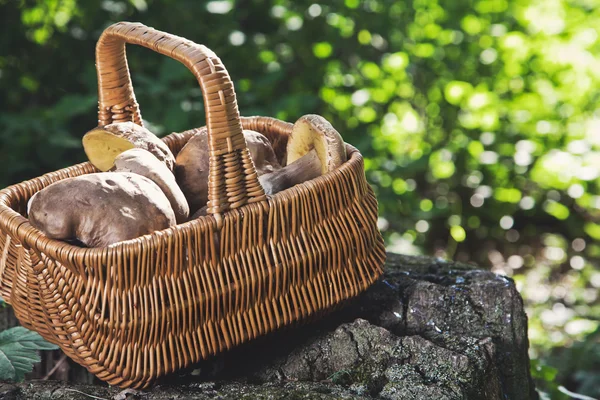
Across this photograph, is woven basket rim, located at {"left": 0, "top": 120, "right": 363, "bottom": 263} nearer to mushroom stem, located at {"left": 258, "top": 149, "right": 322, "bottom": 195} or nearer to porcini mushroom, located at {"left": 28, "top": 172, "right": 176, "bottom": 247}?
porcini mushroom, located at {"left": 28, "top": 172, "right": 176, "bottom": 247}

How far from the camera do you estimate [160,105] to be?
3.05m

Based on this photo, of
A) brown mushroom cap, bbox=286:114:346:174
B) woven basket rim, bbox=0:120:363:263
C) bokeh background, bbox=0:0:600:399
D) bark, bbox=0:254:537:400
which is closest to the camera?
woven basket rim, bbox=0:120:363:263

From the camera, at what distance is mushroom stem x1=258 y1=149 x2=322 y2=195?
1.71 meters

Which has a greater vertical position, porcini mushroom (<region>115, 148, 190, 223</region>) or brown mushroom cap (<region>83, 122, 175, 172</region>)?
brown mushroom cap (<region>83, 122, 175, 172</region>)

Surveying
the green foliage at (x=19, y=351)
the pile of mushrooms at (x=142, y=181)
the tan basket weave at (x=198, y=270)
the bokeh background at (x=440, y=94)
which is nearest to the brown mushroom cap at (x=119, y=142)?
the pile of mushrooms at (x=142, y=181)

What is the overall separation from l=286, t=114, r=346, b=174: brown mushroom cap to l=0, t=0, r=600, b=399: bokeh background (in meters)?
1.46

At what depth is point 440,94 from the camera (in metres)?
4.13

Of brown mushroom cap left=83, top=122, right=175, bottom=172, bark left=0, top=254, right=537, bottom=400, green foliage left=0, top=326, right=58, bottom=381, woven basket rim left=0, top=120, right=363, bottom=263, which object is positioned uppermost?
brown mushroom cap left=83, top=122, right=175, bottom=172

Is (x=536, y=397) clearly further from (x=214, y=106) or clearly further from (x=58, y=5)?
(x=58, y=5)

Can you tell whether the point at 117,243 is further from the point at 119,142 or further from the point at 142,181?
the point at 119,142

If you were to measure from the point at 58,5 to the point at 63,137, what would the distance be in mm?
1196

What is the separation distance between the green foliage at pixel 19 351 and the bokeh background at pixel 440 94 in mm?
1761

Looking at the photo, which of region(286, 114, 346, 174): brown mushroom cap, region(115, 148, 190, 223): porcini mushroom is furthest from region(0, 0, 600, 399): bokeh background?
region(115, 148, 190, 223): porcini mushroom

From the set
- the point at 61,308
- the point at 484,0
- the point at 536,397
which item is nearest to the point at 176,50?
the point at 61,308
